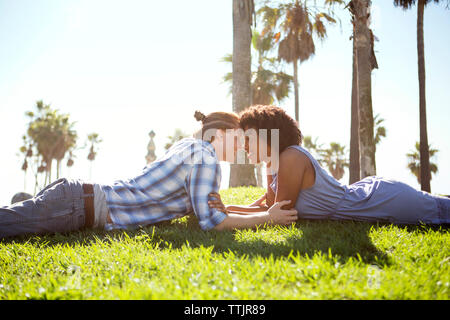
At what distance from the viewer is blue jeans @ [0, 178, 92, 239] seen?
311 cm

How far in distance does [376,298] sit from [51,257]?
2649 mm

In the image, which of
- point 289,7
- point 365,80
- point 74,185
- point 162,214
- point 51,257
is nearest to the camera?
point 51,257

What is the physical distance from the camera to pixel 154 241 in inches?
119

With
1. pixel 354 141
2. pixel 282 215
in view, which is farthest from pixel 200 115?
pixel 354 141

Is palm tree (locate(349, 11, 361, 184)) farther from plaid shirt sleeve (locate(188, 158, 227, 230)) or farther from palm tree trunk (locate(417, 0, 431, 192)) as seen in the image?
plaid shirt sleeve (locate(188, 158, 227, 230))

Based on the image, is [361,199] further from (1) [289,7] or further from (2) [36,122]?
(2) [36,122]

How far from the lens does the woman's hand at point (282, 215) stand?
342cm

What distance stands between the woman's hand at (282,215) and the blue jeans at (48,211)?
2088mm

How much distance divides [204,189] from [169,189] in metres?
0.53

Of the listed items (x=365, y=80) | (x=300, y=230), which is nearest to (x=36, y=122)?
(x=365, y=80)

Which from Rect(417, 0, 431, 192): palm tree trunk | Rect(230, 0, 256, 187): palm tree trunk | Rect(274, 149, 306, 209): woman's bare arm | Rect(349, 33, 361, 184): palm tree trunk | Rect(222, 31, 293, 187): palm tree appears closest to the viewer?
Rect(274, 149, 306, 209): woman's bare arm

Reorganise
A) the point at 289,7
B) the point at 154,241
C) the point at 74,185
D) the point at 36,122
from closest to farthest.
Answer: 1. the point at 154,241
2. the point at 74,185
3. the point at 289,7
4. the point at 36,122

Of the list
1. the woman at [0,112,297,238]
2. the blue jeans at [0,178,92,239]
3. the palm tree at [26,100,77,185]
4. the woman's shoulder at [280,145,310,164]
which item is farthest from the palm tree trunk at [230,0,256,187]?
the palm tree at [26,100,77,185]
